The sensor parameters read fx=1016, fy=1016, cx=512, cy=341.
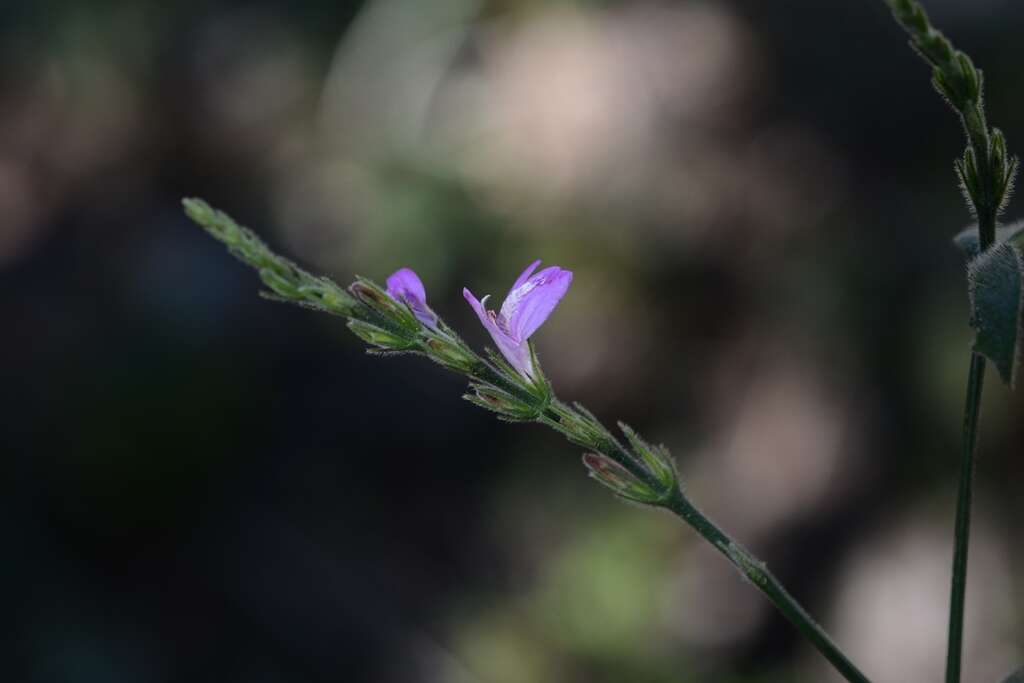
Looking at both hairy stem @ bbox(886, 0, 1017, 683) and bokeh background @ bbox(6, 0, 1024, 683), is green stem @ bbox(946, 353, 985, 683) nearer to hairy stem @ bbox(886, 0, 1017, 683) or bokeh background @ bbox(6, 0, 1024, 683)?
hairy stem @ bbox(886, 0, 1017, 683)

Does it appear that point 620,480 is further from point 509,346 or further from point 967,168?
point 967,168

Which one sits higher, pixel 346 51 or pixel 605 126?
pixel 605 126

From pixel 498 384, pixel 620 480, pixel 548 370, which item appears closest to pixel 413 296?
pixel 498 384

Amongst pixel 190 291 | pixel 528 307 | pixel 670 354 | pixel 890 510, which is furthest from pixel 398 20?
pixel 528 307

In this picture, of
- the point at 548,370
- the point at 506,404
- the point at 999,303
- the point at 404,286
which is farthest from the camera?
the point at 548,370

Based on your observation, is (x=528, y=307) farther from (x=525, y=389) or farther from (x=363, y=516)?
(x=363, y=516)

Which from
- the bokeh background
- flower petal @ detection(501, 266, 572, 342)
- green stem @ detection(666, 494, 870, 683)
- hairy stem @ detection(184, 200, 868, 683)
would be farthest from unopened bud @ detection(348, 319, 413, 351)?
the bokeh background

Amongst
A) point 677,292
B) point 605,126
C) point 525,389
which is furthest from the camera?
point 605,126

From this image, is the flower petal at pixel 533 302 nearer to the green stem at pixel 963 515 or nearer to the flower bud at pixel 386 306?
the flower bud at pixel 386 306
